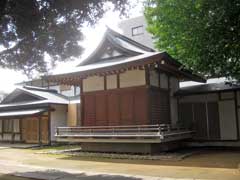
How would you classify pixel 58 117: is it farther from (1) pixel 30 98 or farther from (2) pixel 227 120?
(2) pixel 227 120

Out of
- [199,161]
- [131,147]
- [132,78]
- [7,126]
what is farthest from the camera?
[7,126]

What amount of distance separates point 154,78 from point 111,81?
2376mm

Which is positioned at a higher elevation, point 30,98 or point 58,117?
point 30,98

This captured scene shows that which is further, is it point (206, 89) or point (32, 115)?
point (32, 115)

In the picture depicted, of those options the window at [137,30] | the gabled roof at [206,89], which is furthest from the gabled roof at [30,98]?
the window at [137,30]

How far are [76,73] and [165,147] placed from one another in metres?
6.11

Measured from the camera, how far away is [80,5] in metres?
11.1

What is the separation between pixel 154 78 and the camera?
16859 mm

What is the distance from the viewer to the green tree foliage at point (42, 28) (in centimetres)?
1074

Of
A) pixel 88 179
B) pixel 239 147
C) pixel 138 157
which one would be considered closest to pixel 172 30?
pixel 138 157

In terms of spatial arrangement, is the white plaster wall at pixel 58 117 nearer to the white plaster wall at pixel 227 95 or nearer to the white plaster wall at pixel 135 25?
the white plaster wall at pixel 227 95

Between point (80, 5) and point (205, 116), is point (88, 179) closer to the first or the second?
point (80, 5)

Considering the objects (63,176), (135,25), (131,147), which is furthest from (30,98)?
(63,176)

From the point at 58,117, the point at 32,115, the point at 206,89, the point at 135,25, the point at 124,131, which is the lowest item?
the point at 124,131
